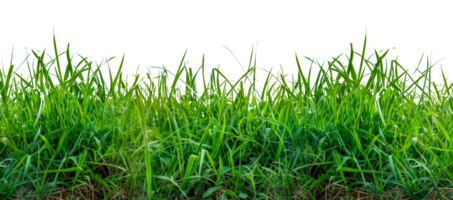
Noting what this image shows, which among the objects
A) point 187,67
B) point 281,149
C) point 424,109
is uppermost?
point 187,67

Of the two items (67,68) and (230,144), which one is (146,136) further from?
(67,68)

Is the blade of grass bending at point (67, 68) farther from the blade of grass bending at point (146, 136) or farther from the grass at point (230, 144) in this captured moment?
the blade of grass bending at point (146, 136)

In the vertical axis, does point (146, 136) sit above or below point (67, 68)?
below

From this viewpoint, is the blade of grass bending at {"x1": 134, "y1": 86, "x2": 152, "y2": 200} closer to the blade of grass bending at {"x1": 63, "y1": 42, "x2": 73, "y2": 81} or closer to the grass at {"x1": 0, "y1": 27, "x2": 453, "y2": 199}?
the grass at {"x1": 0, "y1": 27, "x2": 453, "y2": 199}

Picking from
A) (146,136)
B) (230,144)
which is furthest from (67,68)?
(230,144)

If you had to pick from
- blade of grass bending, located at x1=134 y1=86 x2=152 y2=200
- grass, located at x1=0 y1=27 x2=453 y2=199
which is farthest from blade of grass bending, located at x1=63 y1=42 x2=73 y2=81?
blade of grass bending, located at x1=134 y1=86 x2=152 y2=200

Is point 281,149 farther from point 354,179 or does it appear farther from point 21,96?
point 21,96

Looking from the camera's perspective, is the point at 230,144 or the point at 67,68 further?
the point at 67,68

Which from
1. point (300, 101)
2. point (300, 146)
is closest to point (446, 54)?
point (300, 101)
